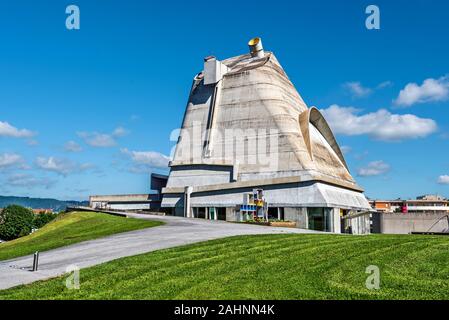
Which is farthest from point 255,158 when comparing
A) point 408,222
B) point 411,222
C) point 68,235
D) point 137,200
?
point 68,235

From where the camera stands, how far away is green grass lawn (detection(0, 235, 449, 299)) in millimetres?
9664

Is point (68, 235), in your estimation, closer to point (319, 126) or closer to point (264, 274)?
point (264, 274)

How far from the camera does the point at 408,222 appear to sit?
120 ft

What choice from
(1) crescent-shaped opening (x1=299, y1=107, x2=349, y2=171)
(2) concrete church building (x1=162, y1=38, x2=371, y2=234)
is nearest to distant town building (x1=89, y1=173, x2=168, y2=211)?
(2) concrete church building (x1=162, y1=38, x2=371, y2=234)

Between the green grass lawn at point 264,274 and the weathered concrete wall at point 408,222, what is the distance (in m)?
20.6

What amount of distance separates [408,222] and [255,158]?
56.4ft

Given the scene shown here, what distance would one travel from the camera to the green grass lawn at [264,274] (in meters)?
Answer: 9.66

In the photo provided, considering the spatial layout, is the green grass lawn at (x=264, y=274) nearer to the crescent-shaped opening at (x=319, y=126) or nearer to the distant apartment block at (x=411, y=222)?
the distant apartment block at (x=411, y=222)

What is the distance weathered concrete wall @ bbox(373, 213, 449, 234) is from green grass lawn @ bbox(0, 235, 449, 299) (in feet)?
67.6

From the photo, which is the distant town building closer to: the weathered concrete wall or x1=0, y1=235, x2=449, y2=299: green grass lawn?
the weathered concrete wall

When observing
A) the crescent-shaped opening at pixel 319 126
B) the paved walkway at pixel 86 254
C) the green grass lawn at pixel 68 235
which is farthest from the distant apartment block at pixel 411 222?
the paved walkway at pixel 86 254

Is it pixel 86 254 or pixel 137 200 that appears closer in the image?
pixel 86 254
